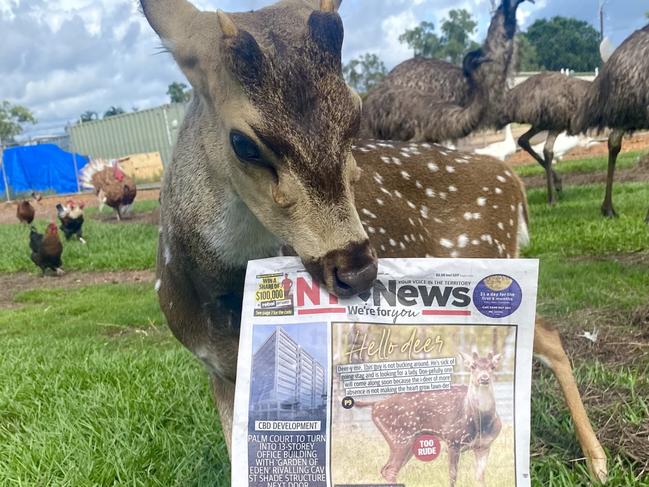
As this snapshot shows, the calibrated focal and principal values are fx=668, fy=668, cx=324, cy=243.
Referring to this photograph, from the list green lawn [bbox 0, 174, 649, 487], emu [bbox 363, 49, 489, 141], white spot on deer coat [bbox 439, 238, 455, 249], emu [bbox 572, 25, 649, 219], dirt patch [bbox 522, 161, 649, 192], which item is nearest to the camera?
green lawn [bbox 0, 174, 649, 487]

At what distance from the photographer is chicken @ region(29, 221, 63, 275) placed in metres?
9.67

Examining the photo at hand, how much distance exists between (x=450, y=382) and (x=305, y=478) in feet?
1.55

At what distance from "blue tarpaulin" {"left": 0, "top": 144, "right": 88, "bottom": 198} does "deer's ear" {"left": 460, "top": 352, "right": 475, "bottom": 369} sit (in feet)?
94.4

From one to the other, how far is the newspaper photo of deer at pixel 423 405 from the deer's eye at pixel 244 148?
530 millimetres

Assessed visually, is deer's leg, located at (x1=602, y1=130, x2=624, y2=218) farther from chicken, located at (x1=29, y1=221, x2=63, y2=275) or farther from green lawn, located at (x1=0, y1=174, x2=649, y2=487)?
chicken, located at (x1=29, y1=221, x2=63, y2=275)

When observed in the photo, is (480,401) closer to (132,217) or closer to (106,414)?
(106,414)

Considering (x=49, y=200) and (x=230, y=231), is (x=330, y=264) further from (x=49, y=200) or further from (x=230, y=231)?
(x=49, y=200)

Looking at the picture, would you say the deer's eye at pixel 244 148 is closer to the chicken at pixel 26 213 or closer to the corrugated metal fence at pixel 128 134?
the chicken at pixel 26 213

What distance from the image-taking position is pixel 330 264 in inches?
69.4

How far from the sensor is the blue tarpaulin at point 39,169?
92.5 feet

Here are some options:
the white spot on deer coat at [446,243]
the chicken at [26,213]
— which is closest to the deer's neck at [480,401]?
the white spot on deer coat at [446,243]

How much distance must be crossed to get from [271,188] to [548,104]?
30.8 feet

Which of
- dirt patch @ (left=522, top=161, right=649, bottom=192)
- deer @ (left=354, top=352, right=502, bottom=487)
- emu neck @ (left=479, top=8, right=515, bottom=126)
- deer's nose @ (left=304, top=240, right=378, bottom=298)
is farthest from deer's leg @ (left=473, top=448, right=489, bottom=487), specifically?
dirt patch @ (left=522, top=161, right=649, bottom=192)

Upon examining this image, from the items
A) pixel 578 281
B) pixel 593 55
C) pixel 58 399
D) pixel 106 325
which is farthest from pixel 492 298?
pixel 593 55
